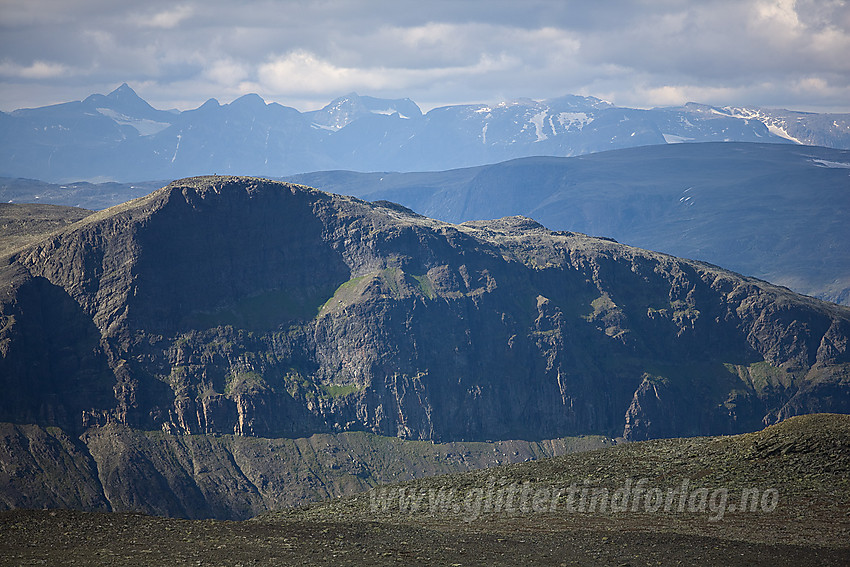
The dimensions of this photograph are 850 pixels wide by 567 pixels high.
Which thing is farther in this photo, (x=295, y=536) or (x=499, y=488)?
(x=499, y=488)

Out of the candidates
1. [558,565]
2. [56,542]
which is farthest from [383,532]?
[56,542]

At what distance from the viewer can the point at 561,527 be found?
96.2 m

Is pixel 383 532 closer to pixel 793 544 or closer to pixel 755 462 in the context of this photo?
pixel 793 544

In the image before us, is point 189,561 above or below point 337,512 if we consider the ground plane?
above

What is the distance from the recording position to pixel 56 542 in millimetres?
82625

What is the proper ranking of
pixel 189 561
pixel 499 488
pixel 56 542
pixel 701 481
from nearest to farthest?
pixel 189 561 < pixel 56 542 < pixel 701 481 < pixel 499 488

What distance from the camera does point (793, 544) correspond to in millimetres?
85062

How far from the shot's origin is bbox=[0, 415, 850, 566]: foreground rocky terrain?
266 feet

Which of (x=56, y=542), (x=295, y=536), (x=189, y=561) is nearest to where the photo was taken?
(x=189, y=561)

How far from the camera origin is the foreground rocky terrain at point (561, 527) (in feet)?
266

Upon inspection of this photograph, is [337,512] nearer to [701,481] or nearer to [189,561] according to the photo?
[189,561]

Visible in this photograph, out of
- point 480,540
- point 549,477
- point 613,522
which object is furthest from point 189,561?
point 549,477

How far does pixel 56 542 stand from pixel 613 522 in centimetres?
6001

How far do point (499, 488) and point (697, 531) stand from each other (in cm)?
3091
